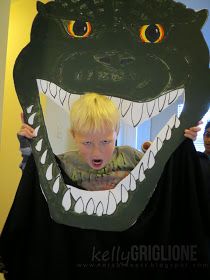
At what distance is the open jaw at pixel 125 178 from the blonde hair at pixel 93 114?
0.10 ft

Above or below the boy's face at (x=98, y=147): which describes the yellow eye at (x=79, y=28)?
above

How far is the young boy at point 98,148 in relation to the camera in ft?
3.56

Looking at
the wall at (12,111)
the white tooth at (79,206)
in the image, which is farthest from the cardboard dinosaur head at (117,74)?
the wall at (12,111)

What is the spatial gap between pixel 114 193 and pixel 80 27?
602mm

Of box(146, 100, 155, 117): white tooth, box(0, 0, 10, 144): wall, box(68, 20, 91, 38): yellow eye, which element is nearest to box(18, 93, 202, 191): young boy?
box(146, 100, 155, 117): white tooth

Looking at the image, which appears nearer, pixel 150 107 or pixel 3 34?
pixel 150 107

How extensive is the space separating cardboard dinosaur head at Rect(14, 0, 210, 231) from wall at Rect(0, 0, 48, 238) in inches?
4.3

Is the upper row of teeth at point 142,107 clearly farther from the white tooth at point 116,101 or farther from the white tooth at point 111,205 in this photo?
the white tooth at point 111,205

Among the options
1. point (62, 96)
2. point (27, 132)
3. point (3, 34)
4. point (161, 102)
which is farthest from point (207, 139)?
point (3, 34)

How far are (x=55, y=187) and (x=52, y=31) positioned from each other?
567mm

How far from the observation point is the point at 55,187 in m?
1.10

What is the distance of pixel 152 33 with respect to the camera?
44.2 inches

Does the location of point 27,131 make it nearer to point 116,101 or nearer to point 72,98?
point 72,98

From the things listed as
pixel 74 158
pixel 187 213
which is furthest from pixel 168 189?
pixel 74 158
